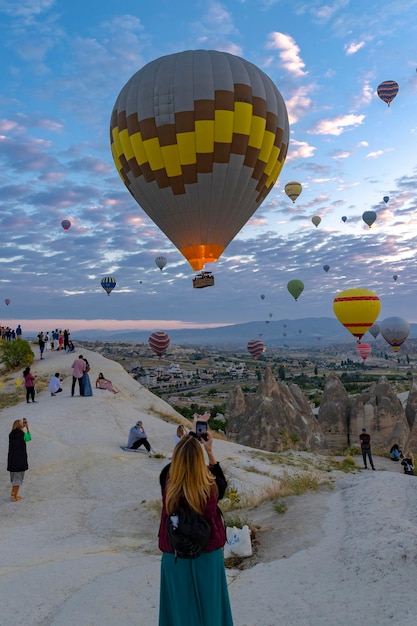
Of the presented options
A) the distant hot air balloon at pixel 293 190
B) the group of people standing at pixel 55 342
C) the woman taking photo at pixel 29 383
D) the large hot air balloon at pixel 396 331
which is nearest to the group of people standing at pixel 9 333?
the group of people standing at pixel 55 342

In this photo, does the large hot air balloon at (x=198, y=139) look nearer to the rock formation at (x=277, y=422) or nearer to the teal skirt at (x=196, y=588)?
the teal skirt at (x=196, y=588)

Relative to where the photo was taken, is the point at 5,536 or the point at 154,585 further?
the point at 5,536

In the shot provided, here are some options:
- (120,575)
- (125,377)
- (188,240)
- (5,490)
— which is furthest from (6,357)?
(120,575)

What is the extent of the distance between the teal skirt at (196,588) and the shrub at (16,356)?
25.1 metres

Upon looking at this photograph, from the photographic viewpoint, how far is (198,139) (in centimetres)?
1755

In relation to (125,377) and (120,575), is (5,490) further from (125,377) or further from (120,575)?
(125,377)

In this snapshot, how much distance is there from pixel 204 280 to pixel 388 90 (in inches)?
1435

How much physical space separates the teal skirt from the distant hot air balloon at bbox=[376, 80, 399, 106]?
50710mm

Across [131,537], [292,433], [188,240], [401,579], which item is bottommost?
[292,433]

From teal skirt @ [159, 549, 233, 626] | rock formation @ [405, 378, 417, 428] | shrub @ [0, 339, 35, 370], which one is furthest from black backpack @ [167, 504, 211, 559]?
rock formation @ [405, 378, 417, 428]

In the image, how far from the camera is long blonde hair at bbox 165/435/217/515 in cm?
326

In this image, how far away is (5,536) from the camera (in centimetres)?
764

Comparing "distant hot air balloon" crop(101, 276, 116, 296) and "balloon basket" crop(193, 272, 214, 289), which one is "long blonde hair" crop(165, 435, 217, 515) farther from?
"distant hot air balloon" crop(101, 276, 116, 296)

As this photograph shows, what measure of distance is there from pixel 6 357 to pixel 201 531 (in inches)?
1014
